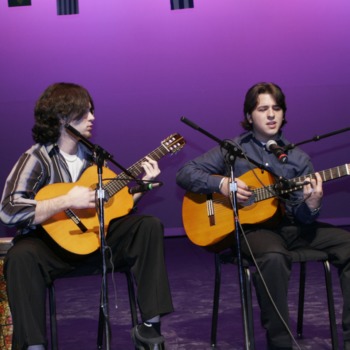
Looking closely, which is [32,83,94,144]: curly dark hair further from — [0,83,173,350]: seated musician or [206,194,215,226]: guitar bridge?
[206,194,215,226]: guitar bridge

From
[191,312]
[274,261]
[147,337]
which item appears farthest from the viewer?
[191,312]

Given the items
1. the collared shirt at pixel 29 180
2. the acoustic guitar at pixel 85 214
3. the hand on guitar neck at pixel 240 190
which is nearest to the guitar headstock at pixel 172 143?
the acoustic guitar at pixel 85 214

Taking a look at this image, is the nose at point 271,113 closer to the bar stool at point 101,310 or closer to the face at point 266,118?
the face at point 266,118

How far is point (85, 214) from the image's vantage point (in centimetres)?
322

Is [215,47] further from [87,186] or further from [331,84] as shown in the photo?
[87,186]

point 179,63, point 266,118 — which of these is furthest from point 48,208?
point 179,63

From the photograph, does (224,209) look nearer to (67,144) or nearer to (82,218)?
(82,218)

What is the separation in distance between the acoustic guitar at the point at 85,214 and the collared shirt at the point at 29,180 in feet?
0.23

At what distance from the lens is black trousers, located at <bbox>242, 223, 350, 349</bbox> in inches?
120

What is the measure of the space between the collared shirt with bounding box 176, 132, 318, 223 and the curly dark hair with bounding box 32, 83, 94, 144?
0.69m

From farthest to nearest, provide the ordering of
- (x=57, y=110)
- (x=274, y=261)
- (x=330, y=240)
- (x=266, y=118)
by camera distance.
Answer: (x=266, y=118) → (x=57, y=110) → (x=330, y=240) → (x=274, y=261)

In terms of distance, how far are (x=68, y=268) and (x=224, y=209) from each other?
0.94 m

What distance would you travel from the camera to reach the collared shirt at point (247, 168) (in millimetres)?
3468

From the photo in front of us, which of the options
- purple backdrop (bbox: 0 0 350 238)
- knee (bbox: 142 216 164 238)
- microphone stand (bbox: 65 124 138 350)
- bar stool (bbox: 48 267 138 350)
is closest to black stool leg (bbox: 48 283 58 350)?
bar stool (bbox: 48 267 138 350)
